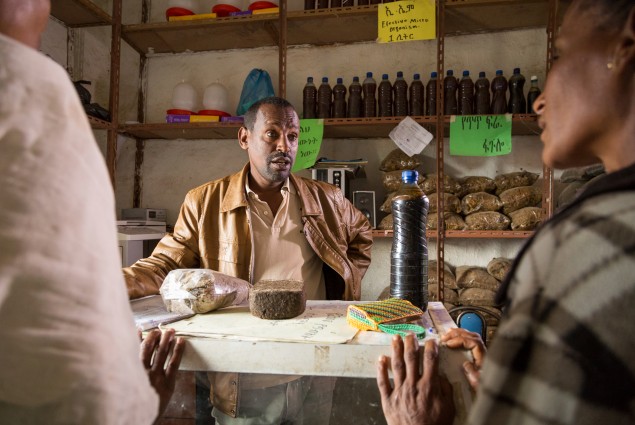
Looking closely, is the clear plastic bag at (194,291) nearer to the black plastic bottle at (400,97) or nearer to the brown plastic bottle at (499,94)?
the black plastic bottle at (400,97)

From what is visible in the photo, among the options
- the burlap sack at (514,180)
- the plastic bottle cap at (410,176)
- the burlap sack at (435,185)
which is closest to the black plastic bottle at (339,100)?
the burlap sack at (435,185)

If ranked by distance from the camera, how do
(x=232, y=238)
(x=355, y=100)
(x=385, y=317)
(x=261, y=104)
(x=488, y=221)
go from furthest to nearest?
(x=355, y=100)
(x=488, y=221)
(x=261, y=104)
(x=232, y=238)
(x=385, y=317)

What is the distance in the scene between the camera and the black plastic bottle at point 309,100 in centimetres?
244

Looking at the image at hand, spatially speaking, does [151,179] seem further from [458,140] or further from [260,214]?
[458,140]

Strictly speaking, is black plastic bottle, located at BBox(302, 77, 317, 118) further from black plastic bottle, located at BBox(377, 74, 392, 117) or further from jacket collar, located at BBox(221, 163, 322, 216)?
jacket collar, located at BBox(221, 163, 322, 216)

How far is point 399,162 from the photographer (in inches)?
93.2

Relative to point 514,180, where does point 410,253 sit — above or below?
below

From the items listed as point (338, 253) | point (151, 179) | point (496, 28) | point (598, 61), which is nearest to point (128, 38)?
point (151, 179)

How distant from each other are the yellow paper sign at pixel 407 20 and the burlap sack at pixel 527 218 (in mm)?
953

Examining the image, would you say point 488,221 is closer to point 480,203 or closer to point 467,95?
point 480,203

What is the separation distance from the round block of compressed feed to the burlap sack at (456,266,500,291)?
164cm

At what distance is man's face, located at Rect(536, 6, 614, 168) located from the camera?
395mm

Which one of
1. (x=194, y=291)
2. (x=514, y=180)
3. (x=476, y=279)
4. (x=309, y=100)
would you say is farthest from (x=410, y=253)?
(x=309, y=100)

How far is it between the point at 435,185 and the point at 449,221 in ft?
0.67
